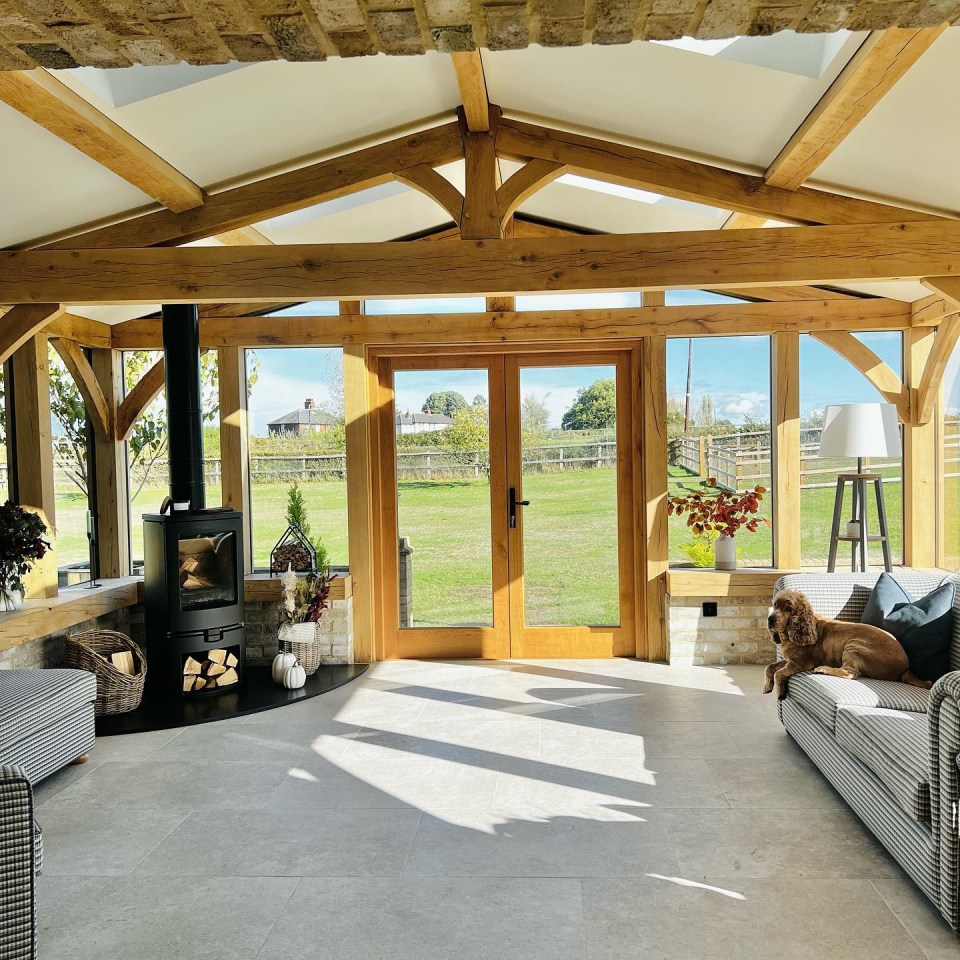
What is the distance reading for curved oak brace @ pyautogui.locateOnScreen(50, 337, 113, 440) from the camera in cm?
605

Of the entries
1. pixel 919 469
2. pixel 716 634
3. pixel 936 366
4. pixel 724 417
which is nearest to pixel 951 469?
pixel 919 469

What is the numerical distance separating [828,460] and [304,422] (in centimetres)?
376

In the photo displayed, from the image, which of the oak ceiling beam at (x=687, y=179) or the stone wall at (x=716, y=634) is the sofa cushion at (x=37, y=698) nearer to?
the oak ceiling beam at (x=687, y=179)

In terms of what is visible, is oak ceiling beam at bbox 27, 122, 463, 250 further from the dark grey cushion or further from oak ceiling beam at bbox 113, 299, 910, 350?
the dark grey cushion

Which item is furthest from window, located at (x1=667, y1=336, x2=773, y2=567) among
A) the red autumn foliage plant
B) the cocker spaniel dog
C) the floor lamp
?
the cocker spaniel dog

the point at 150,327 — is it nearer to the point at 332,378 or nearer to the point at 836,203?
the point at 332,378

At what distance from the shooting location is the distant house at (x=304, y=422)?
21.4 ft

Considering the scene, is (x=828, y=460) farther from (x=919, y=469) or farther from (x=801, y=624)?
(x=801, y=624)

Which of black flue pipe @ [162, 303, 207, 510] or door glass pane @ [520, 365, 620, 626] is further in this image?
door glass pane @ [520, 365, 620, 626]

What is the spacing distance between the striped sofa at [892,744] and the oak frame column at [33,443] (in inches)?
170

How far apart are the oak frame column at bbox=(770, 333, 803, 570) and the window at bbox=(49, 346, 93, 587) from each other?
4.86 m

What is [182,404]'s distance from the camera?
547cm

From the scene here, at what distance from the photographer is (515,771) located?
419 centimetres

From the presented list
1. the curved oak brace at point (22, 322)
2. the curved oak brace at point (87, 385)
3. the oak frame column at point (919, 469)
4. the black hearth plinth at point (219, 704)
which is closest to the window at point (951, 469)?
the oak frame column at point (919, 469)
